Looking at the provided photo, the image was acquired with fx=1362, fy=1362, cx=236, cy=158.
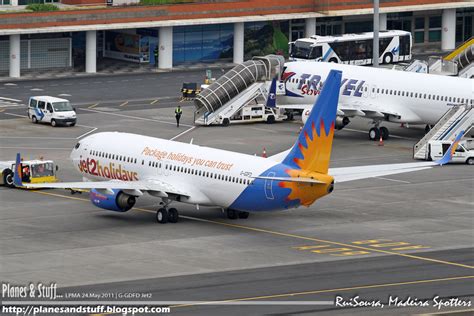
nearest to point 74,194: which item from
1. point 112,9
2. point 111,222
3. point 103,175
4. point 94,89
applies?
point 103,175

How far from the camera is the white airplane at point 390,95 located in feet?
352

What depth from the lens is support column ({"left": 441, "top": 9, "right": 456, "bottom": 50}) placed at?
17012 centimetres

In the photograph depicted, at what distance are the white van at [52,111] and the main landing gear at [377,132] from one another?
25.0 metres

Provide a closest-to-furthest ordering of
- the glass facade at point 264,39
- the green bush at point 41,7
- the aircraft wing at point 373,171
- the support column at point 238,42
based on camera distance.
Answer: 1. the aircraft wing at point 373,171
2. the green bush at point 41,7
3. the support column at point 238,42
4. the glass facade at point 264,39

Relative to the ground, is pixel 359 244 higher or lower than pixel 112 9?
lower

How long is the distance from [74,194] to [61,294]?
2686cm

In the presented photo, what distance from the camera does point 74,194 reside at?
84.5 metres

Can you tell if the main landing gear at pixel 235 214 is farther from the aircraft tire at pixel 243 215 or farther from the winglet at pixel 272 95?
the winglet at pixel 272 95

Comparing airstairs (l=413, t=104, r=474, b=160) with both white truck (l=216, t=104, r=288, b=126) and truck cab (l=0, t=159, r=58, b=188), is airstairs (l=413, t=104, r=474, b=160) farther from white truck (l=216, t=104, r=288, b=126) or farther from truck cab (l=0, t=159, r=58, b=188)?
truck cab (l=0, t=159, r=58, b=188)

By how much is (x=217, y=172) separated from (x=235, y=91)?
44.9 meters

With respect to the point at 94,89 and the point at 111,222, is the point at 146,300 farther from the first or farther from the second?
the point at 94,89

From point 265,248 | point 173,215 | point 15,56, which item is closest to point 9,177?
point 173,215

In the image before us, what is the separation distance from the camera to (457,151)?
97.8 m

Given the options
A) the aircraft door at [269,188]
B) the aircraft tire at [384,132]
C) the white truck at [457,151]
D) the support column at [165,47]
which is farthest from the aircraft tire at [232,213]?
the support column at [165,47]
